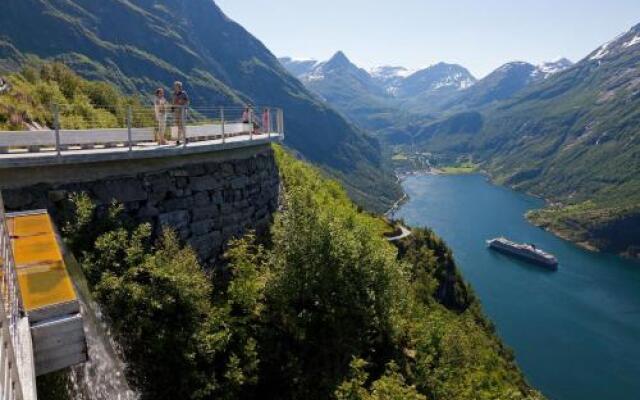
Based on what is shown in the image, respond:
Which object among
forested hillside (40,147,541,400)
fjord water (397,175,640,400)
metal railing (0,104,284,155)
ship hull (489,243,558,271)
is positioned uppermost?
metal railing (0,104,284,155)

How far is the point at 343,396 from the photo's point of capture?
15.4 m

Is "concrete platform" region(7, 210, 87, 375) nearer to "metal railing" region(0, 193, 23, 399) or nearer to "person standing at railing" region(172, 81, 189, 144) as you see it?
"metal railing" region(0, 193, 23, 399)

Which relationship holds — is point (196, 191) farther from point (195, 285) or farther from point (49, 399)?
point (49, 399)

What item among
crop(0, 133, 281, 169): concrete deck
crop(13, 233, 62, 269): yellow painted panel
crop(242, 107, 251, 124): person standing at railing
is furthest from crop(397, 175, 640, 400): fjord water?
crop(13, 233, 62, 269): yellow painted panel

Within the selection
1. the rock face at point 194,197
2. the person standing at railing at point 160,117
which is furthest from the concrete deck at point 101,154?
the rock face at point 194,197

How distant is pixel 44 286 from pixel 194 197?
996 centimetres

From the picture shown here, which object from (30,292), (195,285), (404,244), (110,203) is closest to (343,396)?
(195,285)

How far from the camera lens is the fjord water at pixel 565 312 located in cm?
7556

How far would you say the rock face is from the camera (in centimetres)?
1380

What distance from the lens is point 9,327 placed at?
635 centimetres

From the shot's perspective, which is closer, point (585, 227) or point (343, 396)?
point (343, 396)

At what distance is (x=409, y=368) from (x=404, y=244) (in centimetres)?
4193

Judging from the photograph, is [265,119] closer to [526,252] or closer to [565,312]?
[565,312]

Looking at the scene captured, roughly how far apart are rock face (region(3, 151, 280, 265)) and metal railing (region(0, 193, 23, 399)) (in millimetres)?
5709
